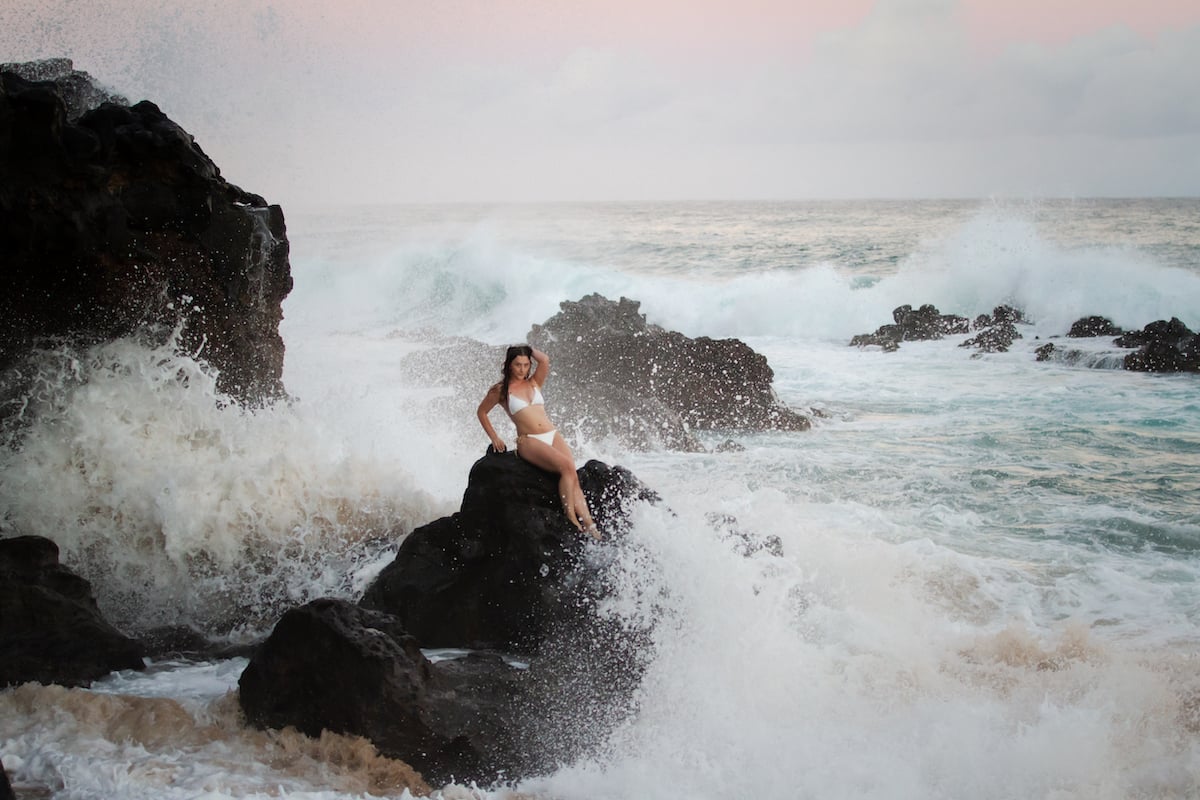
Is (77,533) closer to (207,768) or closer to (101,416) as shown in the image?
(101,416)

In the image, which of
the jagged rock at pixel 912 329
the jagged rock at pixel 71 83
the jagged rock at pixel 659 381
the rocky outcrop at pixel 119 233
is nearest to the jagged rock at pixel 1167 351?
the jagged rock at pixel 912 329

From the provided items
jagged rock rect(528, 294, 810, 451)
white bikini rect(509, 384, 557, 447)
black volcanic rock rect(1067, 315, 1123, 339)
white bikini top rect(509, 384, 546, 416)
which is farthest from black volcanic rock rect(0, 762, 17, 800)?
black volcanic rock rect(1067, 315, 1123, 339)

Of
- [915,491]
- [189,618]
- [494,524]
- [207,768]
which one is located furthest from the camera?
[915,491]

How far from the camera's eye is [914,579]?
6691 mm

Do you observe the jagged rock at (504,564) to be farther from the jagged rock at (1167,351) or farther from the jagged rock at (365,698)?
the jagged rock at (1167,351)

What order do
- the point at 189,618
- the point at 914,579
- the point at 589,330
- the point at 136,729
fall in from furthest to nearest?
the point at 589,330, the point at 914,579, the point at 189,618, the point at 136,729

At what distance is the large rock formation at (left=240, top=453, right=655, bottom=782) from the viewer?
396 cm

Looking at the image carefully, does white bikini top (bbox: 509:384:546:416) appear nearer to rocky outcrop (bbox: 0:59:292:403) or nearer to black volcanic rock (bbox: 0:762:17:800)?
rocky outcrop (bbox: 0:59:292:403)

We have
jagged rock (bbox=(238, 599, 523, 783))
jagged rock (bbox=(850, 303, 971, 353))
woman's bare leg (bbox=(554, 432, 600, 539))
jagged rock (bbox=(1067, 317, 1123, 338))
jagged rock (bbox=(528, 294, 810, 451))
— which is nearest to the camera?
jagged rock (bbox=(238, 599, 523, 783))

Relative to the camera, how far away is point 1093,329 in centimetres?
1834

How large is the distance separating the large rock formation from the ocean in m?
0.14

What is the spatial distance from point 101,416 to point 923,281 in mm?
25886

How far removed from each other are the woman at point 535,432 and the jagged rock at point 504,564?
0.08m

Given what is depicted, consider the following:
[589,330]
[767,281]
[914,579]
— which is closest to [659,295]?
[767,281]
